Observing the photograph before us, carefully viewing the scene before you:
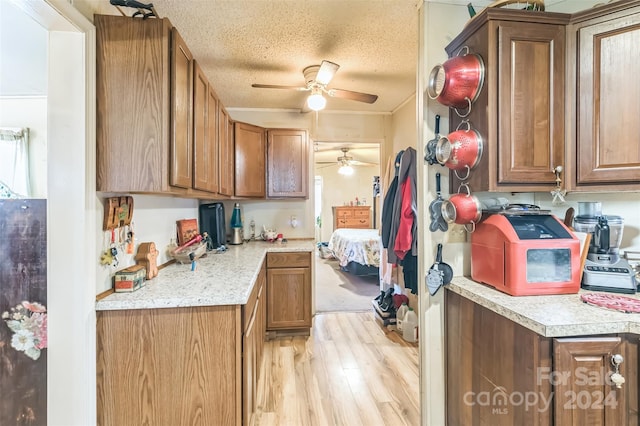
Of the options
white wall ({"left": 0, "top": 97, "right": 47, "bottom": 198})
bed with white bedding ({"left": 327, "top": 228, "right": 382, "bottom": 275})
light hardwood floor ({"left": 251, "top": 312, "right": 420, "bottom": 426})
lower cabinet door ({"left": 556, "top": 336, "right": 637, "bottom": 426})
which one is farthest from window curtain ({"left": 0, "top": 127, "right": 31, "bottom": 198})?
bed with white bedding ({"left": 327, "top": 228, "right": 382, "bottom": 275})

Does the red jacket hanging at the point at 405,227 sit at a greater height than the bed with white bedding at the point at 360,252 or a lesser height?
A: greater

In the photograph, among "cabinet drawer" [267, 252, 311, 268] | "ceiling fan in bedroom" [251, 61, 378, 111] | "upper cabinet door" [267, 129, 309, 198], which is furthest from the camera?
"upper cabinet door" [267, 129, 309, 198]

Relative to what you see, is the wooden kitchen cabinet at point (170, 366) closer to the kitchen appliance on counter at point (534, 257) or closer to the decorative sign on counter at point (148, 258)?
the decorative sign on counter at point (148, 258)

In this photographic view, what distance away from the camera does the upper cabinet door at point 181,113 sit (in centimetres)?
128

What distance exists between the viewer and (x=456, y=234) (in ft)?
5.17

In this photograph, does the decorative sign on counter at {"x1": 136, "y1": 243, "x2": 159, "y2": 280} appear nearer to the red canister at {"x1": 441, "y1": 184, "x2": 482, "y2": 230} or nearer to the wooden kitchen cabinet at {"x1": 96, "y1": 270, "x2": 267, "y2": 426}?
the wooden kitchen cabinet at {"x1": 96, "y1": 270, "x2": 267, "y2": 426}

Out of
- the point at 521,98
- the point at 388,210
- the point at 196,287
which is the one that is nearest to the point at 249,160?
the point at 388,210

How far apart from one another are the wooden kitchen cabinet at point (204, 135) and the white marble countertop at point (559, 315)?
163 cm

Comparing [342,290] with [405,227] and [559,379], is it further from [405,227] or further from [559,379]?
[559,379]

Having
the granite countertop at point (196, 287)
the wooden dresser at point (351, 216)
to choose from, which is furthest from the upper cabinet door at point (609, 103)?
the wooden dresser at point (351, 216)

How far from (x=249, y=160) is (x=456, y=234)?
219 cm

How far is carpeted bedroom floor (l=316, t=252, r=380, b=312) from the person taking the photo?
3861 millimetres

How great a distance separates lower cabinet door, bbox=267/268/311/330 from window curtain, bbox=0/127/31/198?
6.14ft

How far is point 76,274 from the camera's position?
3.84 feet
